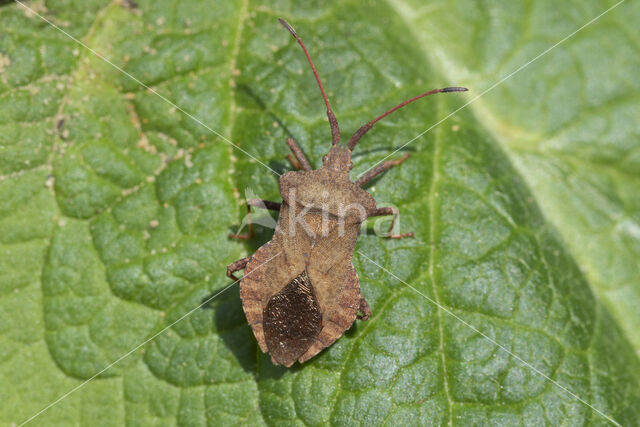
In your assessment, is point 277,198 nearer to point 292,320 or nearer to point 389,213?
point 389,213

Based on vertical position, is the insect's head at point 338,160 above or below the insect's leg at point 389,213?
above

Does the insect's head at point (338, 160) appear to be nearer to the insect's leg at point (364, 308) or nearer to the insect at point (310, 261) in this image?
the insect at point (310, 261)

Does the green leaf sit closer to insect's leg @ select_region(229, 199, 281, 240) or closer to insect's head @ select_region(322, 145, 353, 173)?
insect's leg @ select_region(229, 199, 281, 240)

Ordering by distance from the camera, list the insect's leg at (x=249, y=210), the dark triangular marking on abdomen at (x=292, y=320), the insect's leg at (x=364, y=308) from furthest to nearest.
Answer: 1. the insect's leg at (x=249, y=210)
2. the insect's leg at (x=364, y=308)
3. the dark triangular marking on abdomen at (x=292, y=320)

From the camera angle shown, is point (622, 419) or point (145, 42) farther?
point (145, 42)

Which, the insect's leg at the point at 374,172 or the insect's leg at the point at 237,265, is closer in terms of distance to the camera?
the insect's leg at the point at 237,265

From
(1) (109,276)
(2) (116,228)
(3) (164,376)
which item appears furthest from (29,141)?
(3) (164,376)

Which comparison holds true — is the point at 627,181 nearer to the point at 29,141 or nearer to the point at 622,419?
Answer: the point at 622,419

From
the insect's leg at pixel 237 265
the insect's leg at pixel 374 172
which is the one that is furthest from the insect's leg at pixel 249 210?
the insect's leg at pixel 374 172
